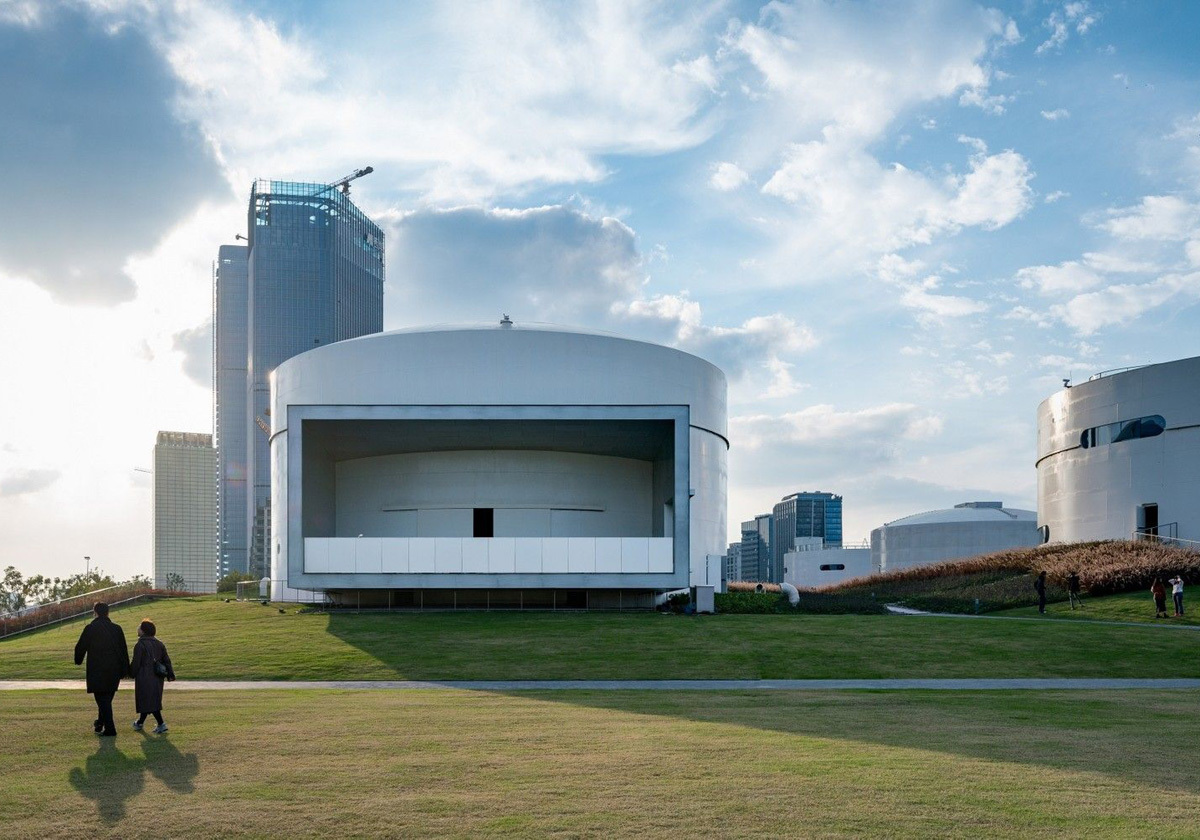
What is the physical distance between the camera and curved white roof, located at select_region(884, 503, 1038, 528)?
7962 centimetres

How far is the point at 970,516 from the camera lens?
80.6 meters

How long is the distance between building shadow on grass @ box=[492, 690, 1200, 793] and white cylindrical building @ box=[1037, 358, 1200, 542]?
103ft

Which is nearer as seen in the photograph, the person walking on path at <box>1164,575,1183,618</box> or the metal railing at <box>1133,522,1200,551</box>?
the person walking on path at <box>1164,575,1183,618</box>

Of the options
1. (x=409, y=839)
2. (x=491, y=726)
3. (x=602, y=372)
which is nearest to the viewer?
(x=409, y=839)

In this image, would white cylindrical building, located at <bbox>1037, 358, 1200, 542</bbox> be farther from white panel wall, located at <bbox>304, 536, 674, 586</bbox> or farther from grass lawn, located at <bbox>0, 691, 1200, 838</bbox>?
grass lawn, located at <bbox>0, 691, 1200, 838</bbox>

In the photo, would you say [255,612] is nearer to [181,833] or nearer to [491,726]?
[491,726]

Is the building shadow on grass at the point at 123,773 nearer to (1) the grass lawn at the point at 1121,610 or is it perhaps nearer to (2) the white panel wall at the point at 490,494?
(1) the grass lawn at the point at 1121,610

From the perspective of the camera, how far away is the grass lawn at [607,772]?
814 cm

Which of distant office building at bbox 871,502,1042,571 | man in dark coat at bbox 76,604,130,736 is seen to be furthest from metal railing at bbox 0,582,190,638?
distant office building at bbox 871,502,1042,571

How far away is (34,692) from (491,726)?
32.9 ft

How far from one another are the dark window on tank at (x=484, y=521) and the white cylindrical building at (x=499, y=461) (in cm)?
9

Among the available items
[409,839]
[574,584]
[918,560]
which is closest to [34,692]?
[409,839]

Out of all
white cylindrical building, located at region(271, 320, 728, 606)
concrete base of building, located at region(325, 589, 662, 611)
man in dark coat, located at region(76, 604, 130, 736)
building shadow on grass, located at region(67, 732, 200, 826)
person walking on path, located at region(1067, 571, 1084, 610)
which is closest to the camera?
building shadow on grass, located at region(67, 732, 200, 826)

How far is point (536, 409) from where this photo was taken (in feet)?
115
